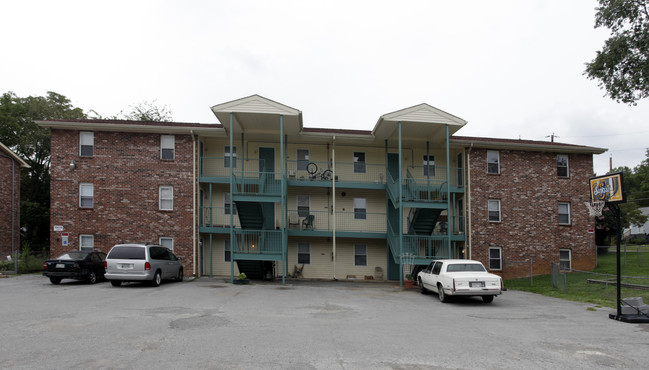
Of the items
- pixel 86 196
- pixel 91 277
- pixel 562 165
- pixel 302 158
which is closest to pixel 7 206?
pixel 86 196

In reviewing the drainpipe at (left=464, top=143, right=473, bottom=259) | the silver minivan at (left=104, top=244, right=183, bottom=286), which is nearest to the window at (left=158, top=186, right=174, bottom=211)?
the silver minivan at (left=104, top=244, right=183, bottom=286)

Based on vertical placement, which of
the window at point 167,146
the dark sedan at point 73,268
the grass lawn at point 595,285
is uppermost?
the window at point 167,146

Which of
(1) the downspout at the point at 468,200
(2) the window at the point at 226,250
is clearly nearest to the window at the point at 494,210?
(1) the downspout at the point at 468,200

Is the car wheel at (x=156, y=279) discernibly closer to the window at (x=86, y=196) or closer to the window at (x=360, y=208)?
the window at (x=86, y=196)

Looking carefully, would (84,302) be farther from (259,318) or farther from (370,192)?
(370,192)

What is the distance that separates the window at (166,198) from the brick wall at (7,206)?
10518 millimetres

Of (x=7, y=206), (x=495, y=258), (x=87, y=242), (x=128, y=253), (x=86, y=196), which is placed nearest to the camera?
(x=128, y=253)

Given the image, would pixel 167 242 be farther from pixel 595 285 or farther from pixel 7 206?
pixel 595 285

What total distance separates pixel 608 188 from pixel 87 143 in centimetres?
2158

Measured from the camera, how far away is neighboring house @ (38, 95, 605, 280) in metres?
20.9

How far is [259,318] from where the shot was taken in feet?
33.6

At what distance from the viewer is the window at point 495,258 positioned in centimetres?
2292

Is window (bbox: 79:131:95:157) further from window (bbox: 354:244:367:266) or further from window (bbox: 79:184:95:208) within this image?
window (bbox: 354:244:367:266)

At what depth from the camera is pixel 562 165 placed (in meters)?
A: 24.1
